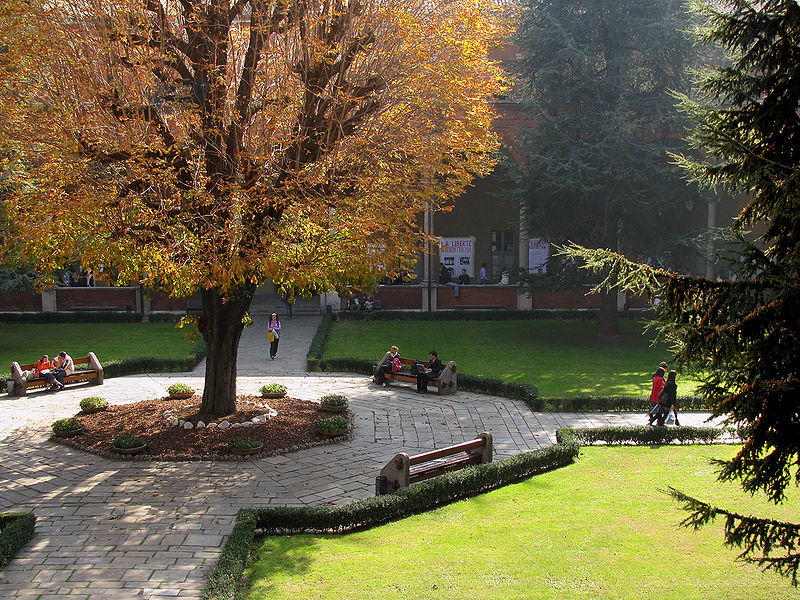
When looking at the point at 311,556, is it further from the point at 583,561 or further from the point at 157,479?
the point at 157,479

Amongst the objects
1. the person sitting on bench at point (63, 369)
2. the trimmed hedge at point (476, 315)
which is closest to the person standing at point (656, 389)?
the person sitting on bench at point (63, 369)

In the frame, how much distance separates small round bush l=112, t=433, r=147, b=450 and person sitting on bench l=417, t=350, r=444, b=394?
7.55 metres

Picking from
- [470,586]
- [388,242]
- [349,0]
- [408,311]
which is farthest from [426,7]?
[408,311]

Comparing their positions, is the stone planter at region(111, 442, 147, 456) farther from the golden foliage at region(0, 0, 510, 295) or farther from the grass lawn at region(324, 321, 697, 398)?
the grass lawn at region(324, 321, 697, 398)

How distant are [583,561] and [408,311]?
2299 centimetres

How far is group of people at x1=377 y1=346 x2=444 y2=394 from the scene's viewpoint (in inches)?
720

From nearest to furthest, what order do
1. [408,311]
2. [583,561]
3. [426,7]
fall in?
1. [583,561]
2. [426,7]
3. [408,311]

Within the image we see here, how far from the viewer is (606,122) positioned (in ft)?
80.6

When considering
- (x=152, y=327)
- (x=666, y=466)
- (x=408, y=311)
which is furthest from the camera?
(x=408, y=311)

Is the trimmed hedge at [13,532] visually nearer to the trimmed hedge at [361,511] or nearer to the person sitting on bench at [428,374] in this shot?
the trimmed hedge at [361,511]

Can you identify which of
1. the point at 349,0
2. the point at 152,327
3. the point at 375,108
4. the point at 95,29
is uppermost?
the point at 349,0

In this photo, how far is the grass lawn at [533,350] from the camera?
19.6 m

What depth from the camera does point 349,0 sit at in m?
12.8

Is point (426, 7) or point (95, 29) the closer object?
point (95, 29)
